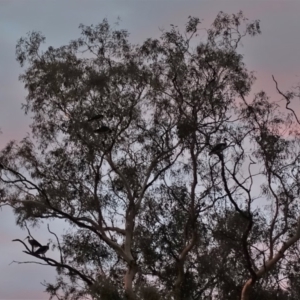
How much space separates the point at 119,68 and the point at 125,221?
9.41 feet

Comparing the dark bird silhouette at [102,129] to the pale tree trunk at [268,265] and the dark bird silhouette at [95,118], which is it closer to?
the dark bird silhouette at [95,118]

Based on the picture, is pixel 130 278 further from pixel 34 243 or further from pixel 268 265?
pixel 268 265

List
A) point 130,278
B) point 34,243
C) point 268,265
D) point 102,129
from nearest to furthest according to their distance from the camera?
point 268,265 < point 34,243 < point 130,278 < point 102,129

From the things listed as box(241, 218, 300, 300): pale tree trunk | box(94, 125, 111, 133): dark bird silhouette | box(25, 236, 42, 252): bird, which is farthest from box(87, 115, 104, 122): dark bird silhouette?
box(241, 218, 300, 300): pale tree trunk

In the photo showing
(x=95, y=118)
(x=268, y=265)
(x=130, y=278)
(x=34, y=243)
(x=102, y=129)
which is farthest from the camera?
(x=95, y=118)

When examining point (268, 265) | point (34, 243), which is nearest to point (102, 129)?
point (34, 243)

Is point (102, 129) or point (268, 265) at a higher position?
point (102, 129)

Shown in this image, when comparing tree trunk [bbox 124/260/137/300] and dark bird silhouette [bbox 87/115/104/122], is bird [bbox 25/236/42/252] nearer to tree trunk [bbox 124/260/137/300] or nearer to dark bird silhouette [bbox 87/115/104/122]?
tree trunk [bbox 124/260/137/300]

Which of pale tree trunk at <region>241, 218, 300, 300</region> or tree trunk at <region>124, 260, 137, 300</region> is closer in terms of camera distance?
pale tree trunk at <region>241, 218, 300, 300</region>

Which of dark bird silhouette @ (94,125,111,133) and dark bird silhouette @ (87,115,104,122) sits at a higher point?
dark bird silhouette @ (87,115,104,122)

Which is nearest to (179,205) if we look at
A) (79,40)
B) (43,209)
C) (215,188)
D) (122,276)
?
(215,188)

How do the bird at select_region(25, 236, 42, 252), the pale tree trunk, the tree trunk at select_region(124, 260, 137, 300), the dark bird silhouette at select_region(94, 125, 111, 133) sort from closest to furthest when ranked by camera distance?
the pale tree trunk < the bird at select_region(25, 236, 42, 252) < the tree trunk at select_region(124, 260, 137, 300) < the dark bird silhouette at select_region(94, 125, 111, 133)

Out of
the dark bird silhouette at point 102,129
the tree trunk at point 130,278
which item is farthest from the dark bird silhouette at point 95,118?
the tree trunk at point 130,278

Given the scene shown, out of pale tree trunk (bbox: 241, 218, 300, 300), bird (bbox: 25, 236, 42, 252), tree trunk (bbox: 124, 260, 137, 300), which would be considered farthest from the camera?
tree trunk (bbox: 124, 260, 137, 300)
